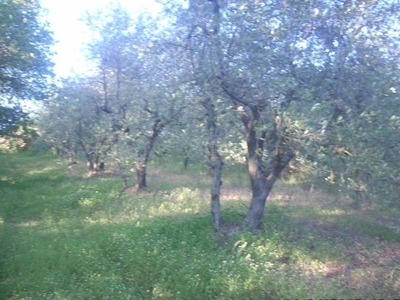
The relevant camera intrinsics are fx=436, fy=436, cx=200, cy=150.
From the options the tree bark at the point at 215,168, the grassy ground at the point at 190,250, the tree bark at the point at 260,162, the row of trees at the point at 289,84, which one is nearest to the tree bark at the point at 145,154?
the grassy ground at the point at 190,250

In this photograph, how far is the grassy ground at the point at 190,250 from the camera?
23.6 feet

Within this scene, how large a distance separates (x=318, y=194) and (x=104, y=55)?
912 centimetres

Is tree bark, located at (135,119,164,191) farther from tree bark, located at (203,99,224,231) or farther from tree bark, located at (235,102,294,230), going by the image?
tree bark, located at (235,102,294,230)

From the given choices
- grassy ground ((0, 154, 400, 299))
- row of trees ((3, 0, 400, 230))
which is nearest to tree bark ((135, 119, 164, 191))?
grassy ground ((0, 154, 400, 299))

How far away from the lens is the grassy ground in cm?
718

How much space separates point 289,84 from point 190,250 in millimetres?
3910

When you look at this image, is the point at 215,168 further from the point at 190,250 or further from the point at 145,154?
the point at 145,154

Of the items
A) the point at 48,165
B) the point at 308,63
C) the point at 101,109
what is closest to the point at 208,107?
the point at 308,63

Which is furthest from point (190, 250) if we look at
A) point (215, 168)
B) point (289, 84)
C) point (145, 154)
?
point (145, 154)

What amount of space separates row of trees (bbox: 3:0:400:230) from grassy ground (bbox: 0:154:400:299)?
3.71ft

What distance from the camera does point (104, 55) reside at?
1591 centimetres

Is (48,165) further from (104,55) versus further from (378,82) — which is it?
(378,82)

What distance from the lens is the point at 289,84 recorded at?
26.6ft

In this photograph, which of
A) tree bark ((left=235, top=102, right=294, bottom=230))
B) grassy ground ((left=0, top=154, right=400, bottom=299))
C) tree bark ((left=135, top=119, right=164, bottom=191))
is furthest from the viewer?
tree bark ((left=135, top=119, right=164, bottom=191))
